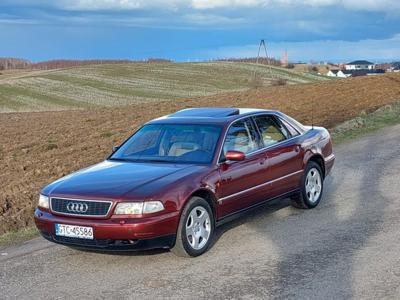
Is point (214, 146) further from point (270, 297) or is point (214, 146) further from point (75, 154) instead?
point (75, 154)

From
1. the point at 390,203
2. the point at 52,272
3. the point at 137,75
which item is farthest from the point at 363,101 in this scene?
the point at 137,75

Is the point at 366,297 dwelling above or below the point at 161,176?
below

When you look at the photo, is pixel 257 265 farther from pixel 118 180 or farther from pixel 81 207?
pixel 81 207

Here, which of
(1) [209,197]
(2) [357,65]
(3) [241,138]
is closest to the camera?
(1) [209,197]

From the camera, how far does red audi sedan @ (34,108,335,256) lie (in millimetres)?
5816

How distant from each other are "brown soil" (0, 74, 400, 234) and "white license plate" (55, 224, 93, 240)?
3.32 m

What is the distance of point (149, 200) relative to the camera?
5.80 meters

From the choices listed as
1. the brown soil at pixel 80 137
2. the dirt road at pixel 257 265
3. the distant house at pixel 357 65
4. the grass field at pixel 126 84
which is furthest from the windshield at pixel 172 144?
the distant house at pixel 357 65

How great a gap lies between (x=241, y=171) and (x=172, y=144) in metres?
0.88

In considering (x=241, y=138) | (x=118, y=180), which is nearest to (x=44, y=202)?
(x=118, y=180)

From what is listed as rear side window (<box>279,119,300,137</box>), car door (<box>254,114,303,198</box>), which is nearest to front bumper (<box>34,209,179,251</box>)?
car door (<box>254,114,303,198</box>)

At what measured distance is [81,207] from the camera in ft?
19.5

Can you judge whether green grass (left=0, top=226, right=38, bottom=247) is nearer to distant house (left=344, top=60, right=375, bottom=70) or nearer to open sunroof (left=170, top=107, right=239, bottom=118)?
open sunroof (left=170, top=107, right=239, bottom=118)

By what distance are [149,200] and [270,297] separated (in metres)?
1.53
